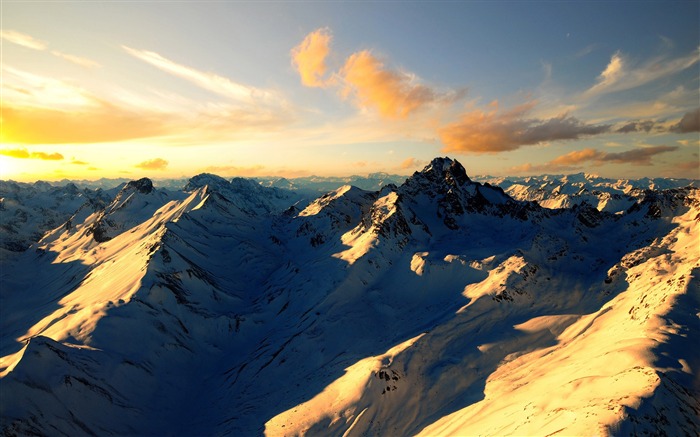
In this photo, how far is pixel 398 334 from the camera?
89.4 meters

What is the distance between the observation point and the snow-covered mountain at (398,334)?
56375 mm

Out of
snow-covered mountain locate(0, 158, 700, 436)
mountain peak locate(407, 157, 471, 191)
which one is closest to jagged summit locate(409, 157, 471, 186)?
mountain peak locate(407, 157, 471, 191)

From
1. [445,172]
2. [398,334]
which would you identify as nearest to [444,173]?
[445,172]

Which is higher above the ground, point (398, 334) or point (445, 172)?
point (445, 172)

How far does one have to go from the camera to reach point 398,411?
67688 millimetres

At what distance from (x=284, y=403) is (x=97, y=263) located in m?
153

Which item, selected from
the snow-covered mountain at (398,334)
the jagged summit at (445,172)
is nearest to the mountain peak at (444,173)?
the jagged summit at (445,172)

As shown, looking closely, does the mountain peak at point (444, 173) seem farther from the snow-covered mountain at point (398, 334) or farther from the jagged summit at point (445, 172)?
the snow-covered mountain at point (398, 334)

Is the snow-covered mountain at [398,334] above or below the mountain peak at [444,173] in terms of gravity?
below

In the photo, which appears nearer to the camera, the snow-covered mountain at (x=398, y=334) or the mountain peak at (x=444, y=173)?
the snow-covered mountain at (x=398, y=334)

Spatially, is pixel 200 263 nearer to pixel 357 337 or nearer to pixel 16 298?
pixel 357 337

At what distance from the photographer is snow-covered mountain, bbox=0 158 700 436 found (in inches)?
2219

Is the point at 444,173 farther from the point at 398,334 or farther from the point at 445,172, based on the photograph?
the point at 398,334

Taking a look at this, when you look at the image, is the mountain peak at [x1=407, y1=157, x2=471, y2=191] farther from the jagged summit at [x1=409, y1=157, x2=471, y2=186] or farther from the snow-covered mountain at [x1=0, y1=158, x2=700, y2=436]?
the snow-covered mountain at [x1=0, y1=158, x2=700, y2=436]
